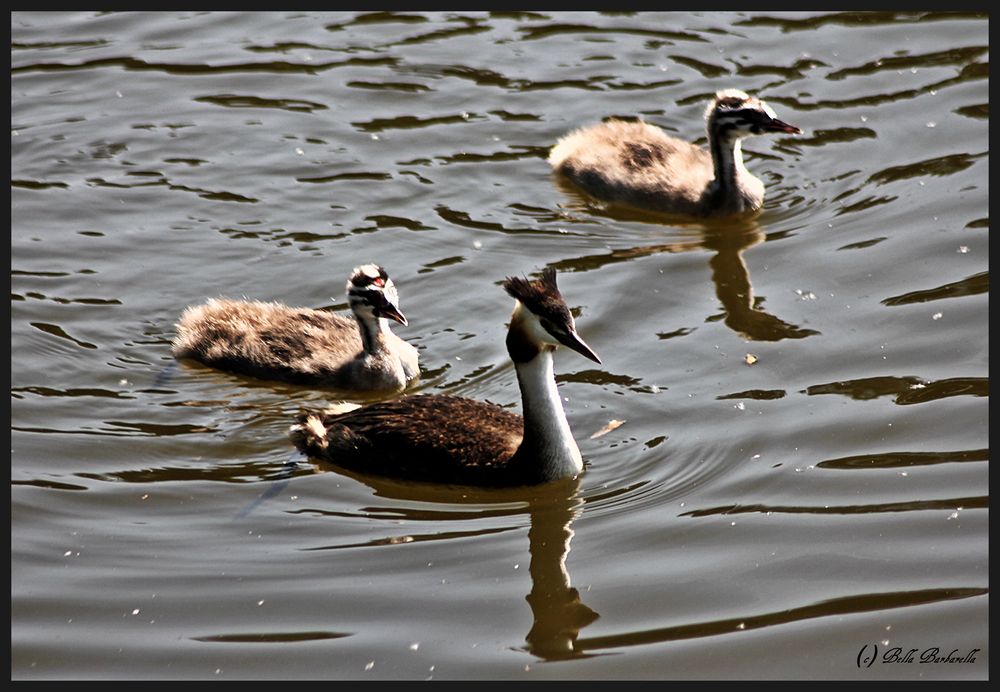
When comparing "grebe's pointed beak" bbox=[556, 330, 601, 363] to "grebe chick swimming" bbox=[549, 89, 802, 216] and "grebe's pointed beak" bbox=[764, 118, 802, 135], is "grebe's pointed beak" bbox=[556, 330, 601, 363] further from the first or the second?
"grebe's pointed beak" bbox=[764, 118, 802, 135]

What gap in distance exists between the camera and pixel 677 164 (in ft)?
39.5

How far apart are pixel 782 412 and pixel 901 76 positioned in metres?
5.83

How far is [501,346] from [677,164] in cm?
289

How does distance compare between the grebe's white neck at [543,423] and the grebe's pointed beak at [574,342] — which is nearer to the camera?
the grebe's pointed beak at [574,342]

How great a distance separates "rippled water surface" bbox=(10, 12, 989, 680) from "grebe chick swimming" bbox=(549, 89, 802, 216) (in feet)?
0.71

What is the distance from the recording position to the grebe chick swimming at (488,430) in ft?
26.6

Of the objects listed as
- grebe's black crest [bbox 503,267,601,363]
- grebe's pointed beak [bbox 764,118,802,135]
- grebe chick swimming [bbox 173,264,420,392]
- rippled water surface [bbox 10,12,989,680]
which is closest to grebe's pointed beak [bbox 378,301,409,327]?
grebe chick swimming [bbox 173,264,420,392]

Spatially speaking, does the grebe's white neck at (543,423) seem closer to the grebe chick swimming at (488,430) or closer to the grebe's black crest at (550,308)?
the grebe chick swimming at (488,430)

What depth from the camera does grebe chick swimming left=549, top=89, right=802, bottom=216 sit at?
1173cm

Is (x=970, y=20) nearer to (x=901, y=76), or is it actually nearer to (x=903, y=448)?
(x=901, y=76)

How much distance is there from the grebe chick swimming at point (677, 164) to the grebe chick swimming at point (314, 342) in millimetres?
2851
